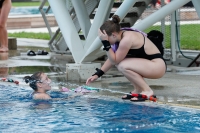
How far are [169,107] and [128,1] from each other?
2.48 metres

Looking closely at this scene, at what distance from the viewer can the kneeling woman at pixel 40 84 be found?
7.82m

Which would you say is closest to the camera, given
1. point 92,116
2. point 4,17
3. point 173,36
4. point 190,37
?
point 92,116

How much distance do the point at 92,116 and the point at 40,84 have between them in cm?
161

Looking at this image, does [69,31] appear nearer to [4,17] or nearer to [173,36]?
[173,36]

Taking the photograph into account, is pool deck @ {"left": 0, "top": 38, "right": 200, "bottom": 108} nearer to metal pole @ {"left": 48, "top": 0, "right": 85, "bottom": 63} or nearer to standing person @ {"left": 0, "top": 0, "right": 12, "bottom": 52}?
metal pole @ {"left": 48, "top": 0, "right": 85, "bottom": 63}

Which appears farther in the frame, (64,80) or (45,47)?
(45,47)

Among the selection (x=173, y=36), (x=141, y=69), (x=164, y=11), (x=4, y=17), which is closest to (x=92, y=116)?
(x=141, y=69)

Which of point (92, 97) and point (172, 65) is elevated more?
point (172, 65)

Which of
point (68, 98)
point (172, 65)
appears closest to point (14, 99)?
point (68, 98)

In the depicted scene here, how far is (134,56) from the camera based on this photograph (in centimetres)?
762

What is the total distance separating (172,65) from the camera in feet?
40.2

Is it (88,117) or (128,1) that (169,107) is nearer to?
(88,117)

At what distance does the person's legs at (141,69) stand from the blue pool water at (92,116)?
1.25 ft

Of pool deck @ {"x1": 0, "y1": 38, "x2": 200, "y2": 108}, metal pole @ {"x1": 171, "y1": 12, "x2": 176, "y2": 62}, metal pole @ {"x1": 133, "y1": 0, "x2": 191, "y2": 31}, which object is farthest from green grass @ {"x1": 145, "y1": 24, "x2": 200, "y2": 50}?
metal pole @ {"x1": 133, "y1": 0, "x2": 191, "y2": 31}
